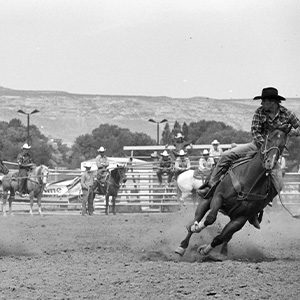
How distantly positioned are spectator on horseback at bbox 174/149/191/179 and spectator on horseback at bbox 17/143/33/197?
457cm

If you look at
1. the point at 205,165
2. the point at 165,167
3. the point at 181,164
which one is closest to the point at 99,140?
the point at 165,167

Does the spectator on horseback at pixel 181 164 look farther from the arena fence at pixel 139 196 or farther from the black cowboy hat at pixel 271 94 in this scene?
the black cowboy hat at pixel 271 94

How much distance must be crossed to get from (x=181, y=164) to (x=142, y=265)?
55.1 feet

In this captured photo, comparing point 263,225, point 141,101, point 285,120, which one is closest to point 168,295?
point 285,120

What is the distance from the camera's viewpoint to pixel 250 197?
10.9 m

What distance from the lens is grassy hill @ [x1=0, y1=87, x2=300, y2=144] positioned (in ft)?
491

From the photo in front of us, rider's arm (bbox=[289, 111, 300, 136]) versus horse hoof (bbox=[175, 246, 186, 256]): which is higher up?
rider's arm (bbox=[289, 111, 300, 136])

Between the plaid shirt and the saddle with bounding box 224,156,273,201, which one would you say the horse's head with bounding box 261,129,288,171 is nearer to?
the plaid shirt

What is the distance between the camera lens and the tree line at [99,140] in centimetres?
7088

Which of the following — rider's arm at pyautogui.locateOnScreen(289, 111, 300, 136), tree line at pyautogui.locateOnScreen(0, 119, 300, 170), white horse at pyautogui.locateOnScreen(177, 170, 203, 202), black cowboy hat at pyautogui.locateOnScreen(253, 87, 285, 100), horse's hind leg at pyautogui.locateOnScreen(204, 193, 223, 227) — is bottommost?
tree line at pyautogui.locateOnScreen(0, 119, 300, 170)

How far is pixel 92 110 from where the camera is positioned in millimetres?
169500

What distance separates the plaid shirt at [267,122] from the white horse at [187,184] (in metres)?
14.0

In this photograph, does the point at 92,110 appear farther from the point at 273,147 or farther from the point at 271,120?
the point at 273,147

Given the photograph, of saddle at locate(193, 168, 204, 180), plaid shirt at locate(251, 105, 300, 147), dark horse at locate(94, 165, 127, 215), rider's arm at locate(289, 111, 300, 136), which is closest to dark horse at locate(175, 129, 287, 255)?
plaid shirt at locate(251, 105, 300, 147)
